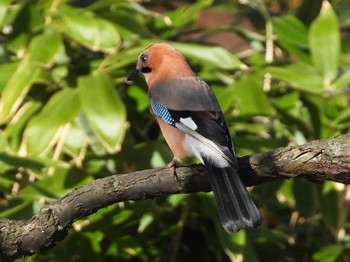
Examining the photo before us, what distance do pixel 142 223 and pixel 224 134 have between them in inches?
31.8

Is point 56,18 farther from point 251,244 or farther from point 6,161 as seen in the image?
point 251,244

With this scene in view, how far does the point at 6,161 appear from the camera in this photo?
3.58 metres

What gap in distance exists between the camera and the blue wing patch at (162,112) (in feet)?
10.9

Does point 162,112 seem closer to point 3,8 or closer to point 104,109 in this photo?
point 104,109

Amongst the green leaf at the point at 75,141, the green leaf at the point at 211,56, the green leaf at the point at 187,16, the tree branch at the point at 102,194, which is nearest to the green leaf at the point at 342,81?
the green leaf at the point at 211,56

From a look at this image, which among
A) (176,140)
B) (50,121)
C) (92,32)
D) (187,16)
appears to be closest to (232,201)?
(176,140)

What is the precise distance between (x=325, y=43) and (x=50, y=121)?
1.28 metres

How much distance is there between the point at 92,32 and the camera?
3803mm

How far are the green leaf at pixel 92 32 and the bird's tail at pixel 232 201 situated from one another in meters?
1.07

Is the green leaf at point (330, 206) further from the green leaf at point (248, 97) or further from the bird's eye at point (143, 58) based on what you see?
the bird's eye at point (143, 58)

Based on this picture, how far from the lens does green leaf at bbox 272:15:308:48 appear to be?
434 cm

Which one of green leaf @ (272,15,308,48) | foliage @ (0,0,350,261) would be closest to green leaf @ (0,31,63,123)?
foliage @ (0,0,350,261)

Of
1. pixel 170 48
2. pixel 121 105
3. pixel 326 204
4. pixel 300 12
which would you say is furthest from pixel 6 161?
pixel 300 12

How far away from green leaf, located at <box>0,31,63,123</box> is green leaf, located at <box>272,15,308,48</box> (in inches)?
42.0
